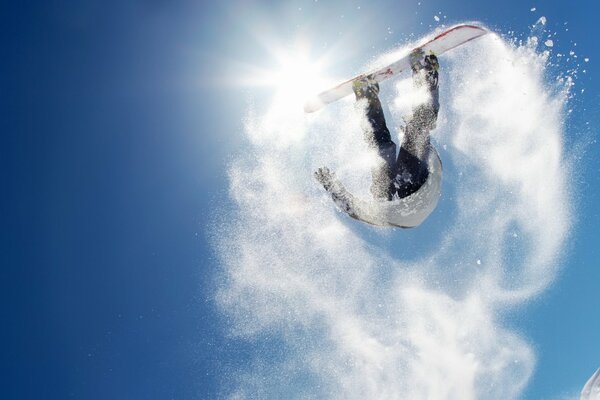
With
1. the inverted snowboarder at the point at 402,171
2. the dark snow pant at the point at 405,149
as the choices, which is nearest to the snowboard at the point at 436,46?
the inverted snowboarder at the point at 402,171

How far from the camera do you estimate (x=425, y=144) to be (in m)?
6.89

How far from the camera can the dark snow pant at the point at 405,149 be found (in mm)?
6730

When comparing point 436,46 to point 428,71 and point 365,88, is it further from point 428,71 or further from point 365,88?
point 365,88

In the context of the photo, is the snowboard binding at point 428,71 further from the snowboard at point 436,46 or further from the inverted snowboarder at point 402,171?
the snowboard at point 436,46

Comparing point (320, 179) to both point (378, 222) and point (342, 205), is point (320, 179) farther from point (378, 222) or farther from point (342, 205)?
point (378, 222)

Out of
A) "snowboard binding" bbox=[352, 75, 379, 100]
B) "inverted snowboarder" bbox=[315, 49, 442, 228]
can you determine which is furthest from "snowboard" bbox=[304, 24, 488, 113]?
"inverted snowboarder" bbox=[315, 49, 442, 228]

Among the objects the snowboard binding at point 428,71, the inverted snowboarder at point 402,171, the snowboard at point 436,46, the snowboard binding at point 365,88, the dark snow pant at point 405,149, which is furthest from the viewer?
the snowboard at point 436,46

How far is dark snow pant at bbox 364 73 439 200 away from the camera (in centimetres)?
673

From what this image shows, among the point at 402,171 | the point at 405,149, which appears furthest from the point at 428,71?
the point at 402,171

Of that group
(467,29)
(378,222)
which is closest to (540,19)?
(467,29)

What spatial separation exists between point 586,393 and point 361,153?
63.2 ft

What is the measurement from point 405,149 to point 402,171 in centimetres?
37

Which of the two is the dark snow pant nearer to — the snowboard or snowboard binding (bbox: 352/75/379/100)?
snowboard binding (bbox: 352/75/379/100)

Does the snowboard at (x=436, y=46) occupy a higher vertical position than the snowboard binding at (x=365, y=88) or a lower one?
higher
